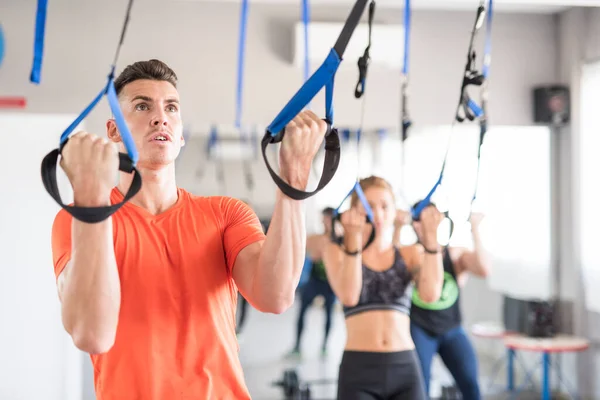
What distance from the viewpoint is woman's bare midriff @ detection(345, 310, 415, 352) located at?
9.98ft

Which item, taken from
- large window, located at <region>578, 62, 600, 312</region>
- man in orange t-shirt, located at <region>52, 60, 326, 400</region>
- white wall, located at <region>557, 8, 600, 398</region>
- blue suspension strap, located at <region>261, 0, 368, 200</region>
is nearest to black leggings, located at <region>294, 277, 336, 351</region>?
white wall, located at <region>557, 8, 600, 398</region>

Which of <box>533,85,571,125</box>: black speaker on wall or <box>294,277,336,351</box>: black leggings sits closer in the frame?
<box>533,85,571,125</box>: black speaker on wall

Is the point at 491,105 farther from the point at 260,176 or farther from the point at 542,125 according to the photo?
the point at 260,176

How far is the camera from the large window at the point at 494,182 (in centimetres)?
504

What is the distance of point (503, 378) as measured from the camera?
5469 millimetres

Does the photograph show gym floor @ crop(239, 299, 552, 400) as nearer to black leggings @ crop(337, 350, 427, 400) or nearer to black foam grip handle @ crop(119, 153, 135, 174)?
black leggings @ crop(337, 350, 427, 400)

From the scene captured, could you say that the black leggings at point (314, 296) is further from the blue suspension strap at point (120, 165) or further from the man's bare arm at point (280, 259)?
the blue suspension strap at point (120, 165)

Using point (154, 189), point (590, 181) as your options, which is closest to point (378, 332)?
point (154, 189)

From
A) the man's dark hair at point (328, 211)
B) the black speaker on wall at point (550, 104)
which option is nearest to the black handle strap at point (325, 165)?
the man's dark hair at point (328, 211)

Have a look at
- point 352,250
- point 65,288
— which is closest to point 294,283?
point 65,288

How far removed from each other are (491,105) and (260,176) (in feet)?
5.61

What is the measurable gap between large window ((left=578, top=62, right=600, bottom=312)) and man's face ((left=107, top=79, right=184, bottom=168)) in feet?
12.8

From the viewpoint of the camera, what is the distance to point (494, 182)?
5367 millimetres

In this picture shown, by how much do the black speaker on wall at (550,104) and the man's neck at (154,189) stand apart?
12.5ft
